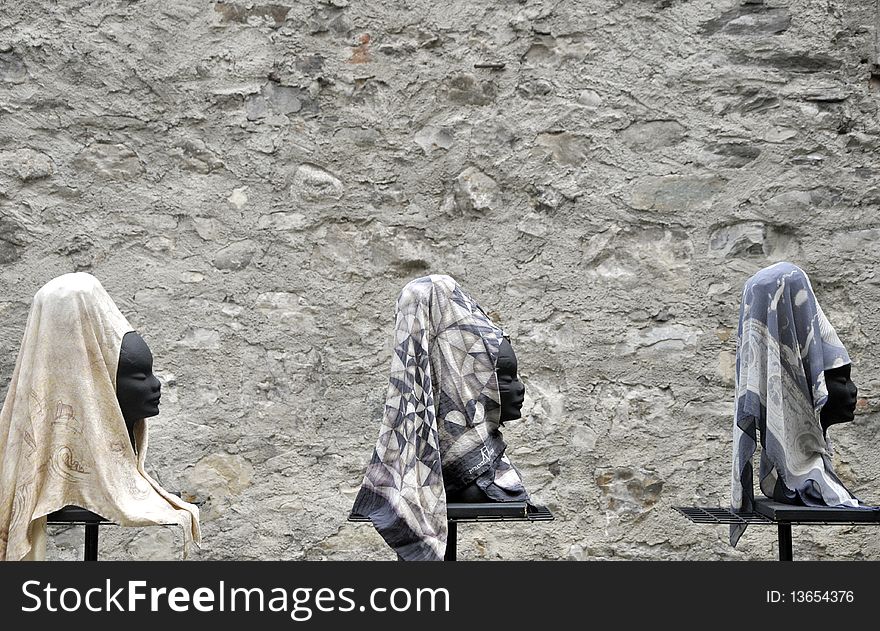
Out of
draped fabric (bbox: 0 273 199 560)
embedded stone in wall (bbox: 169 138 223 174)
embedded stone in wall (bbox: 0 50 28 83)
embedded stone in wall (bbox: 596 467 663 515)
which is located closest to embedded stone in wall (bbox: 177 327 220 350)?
embedded stone in wall (bbox: 169 138 223 174)

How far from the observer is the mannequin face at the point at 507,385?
3285mm

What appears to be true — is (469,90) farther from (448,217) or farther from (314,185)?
(314,185)

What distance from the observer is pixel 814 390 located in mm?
3244

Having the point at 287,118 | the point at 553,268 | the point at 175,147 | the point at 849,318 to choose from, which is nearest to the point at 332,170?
the point at 287,118

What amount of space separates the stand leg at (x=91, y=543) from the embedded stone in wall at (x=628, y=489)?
87.1 inches

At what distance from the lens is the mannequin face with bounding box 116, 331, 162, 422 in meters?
3.08

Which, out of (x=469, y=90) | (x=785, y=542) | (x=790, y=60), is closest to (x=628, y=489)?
(x=785, y=542)

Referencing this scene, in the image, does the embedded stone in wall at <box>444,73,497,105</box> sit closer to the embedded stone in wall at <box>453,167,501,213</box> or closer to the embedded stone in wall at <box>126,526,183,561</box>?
the embedded stone in wall at <box>453,167,501,213</box>

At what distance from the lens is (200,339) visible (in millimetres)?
4648

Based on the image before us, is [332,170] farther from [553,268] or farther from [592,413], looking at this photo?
[592,413]

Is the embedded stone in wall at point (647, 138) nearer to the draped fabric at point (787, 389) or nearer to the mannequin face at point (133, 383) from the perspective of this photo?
the draped fabric at point (787, 389)

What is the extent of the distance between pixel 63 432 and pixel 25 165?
2.09 metres

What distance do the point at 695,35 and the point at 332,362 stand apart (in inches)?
84.6

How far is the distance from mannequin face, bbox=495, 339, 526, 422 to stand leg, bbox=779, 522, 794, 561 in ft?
2.87
